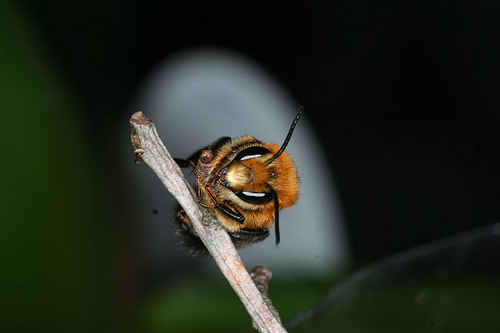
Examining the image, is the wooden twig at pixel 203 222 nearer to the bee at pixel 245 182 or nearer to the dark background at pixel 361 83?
the bee at pixel 245 182

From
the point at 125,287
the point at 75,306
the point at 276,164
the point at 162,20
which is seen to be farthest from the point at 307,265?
the point at 276,164

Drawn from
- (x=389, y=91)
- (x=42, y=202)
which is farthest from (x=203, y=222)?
(x=389, y=91)

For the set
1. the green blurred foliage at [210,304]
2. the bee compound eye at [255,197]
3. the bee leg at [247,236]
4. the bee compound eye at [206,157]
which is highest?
the bee compound eye at [206,157]

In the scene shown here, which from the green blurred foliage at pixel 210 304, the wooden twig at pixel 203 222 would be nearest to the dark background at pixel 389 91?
the green blurred foliage at pixel 210 304

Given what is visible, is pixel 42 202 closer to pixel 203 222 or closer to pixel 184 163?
pixel 184 163

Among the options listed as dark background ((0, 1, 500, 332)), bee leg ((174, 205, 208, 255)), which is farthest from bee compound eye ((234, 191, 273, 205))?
dark background ((0, 1, 500, 332))

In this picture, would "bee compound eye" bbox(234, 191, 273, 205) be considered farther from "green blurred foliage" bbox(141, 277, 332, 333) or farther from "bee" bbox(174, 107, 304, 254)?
"green blurred foliage" bbox(141, 277, 332, 333)
